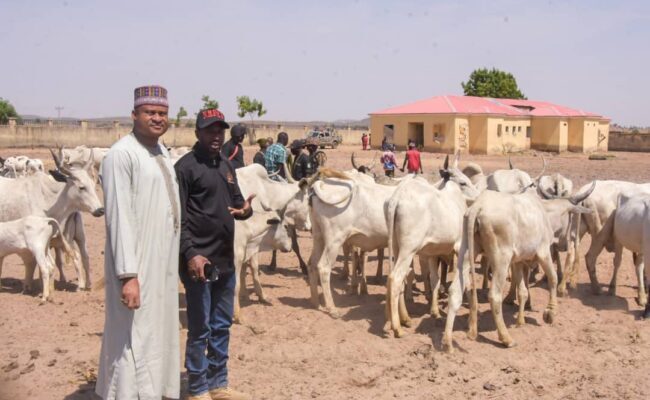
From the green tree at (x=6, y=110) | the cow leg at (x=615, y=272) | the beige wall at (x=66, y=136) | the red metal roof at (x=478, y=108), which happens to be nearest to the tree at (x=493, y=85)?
the red metal roof at (x=478, y=108)

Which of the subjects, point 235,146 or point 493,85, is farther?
point 493,85

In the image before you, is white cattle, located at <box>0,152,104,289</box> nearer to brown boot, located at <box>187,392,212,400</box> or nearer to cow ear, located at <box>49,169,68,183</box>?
cow ear, located at <box>49,169,68,183</box>

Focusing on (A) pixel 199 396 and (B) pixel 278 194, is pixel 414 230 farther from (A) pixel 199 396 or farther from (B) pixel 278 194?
(A) pixel 199 396

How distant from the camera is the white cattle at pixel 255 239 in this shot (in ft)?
24.4

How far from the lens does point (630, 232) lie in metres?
8.44

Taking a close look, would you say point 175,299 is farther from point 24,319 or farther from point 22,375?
point 24,319

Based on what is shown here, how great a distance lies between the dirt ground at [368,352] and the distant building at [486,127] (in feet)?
98.4

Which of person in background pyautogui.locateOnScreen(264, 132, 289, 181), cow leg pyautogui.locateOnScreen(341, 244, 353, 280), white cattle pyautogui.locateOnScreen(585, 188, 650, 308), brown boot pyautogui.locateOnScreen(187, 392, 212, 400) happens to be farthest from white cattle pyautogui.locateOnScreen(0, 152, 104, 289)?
white cattle pyautogui.locateOnScreen(585, 188, 650, 308)

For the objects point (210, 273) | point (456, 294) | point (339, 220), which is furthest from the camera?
point (339, 220)

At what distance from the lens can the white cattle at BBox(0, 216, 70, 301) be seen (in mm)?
8109

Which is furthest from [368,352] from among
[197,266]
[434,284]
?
[197,266]

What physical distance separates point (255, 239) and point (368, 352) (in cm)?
202

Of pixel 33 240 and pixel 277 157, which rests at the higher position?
pixel 277 157

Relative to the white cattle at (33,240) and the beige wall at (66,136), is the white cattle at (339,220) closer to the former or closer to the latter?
the white cattle at (33,240)
